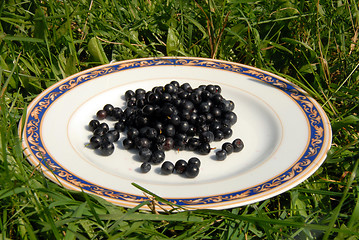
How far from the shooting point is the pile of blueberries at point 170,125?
218 cm

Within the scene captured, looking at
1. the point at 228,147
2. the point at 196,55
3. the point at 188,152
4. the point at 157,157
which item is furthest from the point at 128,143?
the point at 196,55

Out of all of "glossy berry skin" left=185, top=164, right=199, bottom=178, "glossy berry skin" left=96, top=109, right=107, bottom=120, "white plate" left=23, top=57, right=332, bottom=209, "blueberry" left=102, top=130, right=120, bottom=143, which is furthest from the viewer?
"glossy berry skin" left=96, top=109, right=107, bottom=120

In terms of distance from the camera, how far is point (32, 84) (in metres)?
2.69

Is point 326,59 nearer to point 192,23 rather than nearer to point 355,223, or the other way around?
point 192,23

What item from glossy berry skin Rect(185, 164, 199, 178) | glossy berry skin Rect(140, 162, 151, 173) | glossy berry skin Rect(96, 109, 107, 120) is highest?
glossy berry skin Rect(96, 109, 107, 120)

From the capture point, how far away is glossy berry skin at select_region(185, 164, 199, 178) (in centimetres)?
202

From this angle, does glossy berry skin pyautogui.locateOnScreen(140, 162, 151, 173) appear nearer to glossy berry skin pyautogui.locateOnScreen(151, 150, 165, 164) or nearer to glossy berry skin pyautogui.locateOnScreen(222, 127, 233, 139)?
glossy berry skin pyautogui.locateOnScreen(151, 150, 165, 164)

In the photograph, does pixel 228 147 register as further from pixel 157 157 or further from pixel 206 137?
pixel 157 157

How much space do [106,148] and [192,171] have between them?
1.60 ft

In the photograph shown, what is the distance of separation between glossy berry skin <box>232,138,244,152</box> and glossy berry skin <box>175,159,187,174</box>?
340 millimetres

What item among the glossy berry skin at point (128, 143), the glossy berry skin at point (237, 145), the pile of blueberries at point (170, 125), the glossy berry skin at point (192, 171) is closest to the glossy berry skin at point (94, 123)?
the pile of blueberries at point (170, 125)

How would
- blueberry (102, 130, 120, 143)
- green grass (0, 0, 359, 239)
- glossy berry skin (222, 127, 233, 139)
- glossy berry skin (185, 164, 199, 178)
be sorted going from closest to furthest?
1. green grass (0, 0, 359, 239)
2. glossy berry skin (185, 164, 199, 178)
3. blueberry (102, 130, 120, 143)
4. glossy berry skin (222, 127, 233, 139)

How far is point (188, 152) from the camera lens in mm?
2268

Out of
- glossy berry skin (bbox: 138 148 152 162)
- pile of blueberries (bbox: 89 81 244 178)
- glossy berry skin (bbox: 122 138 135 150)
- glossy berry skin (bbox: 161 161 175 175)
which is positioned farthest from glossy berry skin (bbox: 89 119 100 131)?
glossy berry skin (bbox: 161 161 175 175)
